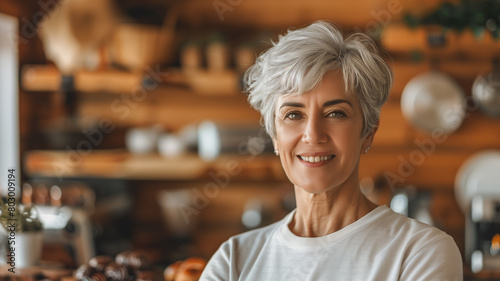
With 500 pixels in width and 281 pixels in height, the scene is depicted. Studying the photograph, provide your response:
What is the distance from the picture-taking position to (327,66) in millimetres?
1010

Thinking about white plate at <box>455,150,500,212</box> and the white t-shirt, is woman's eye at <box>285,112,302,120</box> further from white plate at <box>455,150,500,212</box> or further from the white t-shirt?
white plate at <box>455,150,500,212</box>

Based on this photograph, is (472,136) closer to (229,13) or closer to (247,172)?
(247,172)

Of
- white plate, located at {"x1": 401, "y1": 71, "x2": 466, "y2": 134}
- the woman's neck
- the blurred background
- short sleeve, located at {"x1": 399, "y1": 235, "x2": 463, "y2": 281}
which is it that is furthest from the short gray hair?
white plate, located at {"x1": 401, "y1": 71, "x2": 466, "y2": 134}

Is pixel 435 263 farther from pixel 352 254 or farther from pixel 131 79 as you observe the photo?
pixel 131 79

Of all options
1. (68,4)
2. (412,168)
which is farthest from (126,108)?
(412,168)

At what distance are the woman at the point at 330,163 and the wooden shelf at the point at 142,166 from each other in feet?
6.66

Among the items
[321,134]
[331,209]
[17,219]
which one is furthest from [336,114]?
[17,219]

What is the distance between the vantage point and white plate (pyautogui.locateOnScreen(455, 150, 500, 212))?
3.17m

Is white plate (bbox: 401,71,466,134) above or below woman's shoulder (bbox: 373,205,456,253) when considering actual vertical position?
above

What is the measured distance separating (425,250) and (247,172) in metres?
2.23

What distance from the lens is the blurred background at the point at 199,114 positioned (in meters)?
2.96

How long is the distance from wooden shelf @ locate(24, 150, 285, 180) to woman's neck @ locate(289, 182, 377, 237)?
2009 mm

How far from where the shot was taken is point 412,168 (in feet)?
11.0

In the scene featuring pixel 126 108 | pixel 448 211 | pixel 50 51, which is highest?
pixel 50 51
